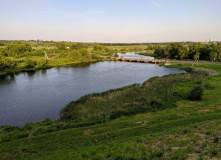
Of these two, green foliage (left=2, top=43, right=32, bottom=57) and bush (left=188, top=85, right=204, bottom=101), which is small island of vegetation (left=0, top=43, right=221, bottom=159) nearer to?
bush (left=188, top=85, right=204, bottom=101)

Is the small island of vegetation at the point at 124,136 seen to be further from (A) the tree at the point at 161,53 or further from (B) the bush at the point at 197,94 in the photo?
(A) the tree at the point at 161,53

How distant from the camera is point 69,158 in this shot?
9.72 meters

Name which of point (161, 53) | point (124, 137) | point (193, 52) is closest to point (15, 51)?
point (161, 53)

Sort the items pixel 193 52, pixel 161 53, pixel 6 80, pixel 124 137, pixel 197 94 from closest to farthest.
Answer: pixel 124 137 < pixel 197 94 < pixel 6 80 < pixel 193 52 < pixel 161 53

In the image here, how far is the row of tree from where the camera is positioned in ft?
235

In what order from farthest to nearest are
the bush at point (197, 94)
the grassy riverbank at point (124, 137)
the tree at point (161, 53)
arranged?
the tree at point (161, 53), the bush at point (197, 94), the grassy riverbank at point (124, 137)

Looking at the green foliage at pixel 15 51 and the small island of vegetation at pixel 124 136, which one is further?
the green foliage at pixel 15 51

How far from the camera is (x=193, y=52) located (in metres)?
79.0

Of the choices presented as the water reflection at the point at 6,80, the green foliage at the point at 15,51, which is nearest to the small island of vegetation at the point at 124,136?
the water reflection at the point at 6,80

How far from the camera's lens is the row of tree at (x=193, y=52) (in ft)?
235

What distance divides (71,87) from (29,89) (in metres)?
9.38

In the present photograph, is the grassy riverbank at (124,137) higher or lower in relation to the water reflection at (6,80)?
higher

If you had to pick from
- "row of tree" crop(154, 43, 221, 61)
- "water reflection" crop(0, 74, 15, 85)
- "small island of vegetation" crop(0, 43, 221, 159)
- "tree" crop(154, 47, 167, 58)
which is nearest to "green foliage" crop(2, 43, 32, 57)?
"water reflection" crop(0, 74, 15, 85)

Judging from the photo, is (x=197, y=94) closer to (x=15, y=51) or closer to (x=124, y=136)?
(x=124, y=136)
